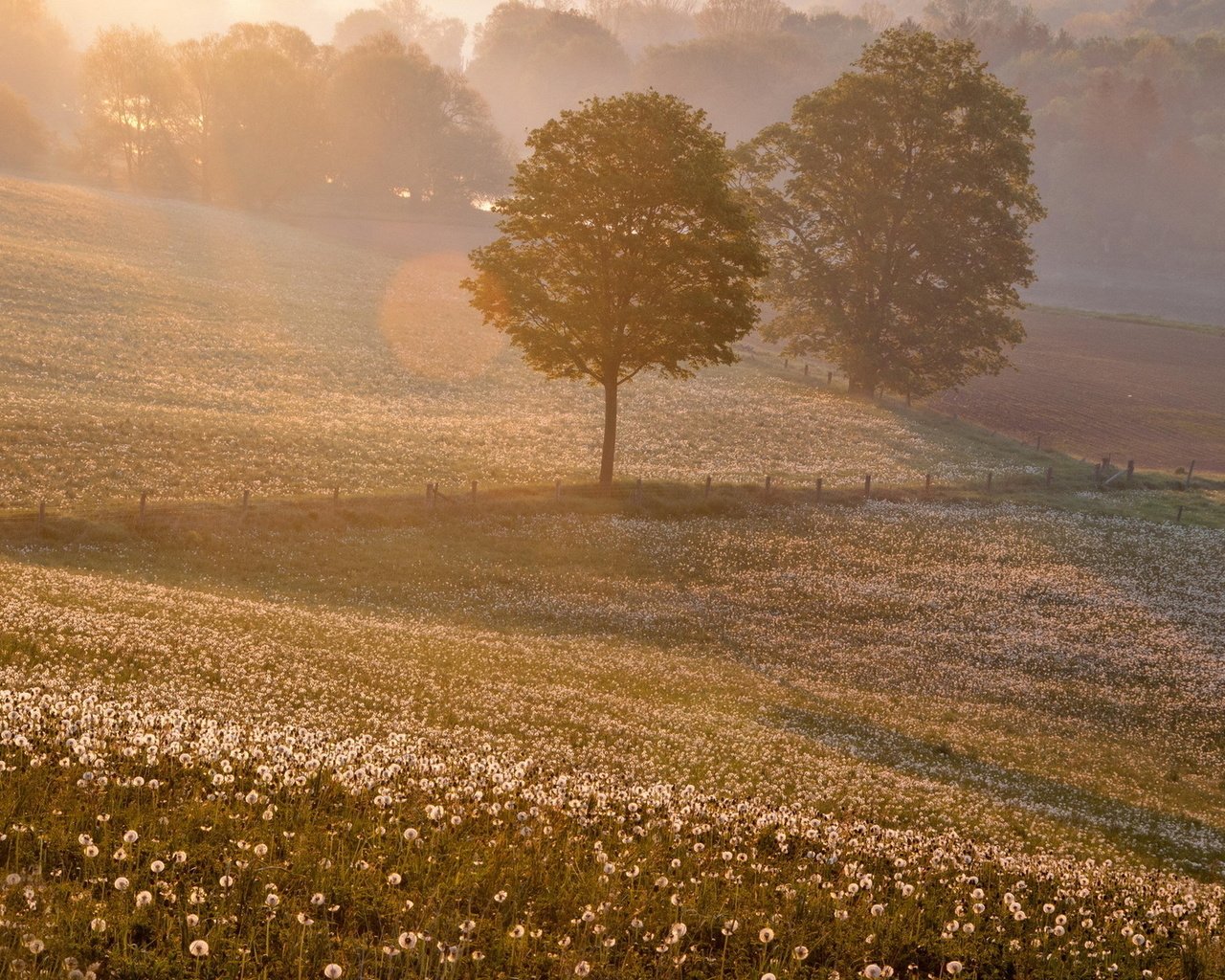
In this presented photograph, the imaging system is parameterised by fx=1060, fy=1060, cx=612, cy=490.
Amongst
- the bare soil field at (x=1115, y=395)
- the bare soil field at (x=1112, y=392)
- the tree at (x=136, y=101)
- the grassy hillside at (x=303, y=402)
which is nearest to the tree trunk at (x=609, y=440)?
the grassy hillside at (x=303, y=402)

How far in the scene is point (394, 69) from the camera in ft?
525

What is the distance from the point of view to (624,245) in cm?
4581

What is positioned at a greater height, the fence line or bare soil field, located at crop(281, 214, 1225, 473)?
bare soil field, located at crop(281, 214, 1225, 473)

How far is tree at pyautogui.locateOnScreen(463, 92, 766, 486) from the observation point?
44.3 metres

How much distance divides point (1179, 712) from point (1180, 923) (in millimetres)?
19356

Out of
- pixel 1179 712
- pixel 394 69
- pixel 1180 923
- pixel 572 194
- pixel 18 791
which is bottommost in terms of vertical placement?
pixel 1179 712

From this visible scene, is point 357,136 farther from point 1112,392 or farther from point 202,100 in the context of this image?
point 1112,392

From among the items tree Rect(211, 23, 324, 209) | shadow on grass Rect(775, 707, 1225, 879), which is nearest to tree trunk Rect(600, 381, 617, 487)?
shadow on grass Rect(775, 707, 1225, 879)

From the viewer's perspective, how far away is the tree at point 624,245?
44.3 meters

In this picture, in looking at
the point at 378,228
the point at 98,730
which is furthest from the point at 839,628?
the point at 378,228

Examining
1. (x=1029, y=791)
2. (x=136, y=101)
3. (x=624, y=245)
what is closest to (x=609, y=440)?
(x=624, y=245)

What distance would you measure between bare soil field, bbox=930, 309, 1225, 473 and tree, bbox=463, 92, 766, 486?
3873 centimetres

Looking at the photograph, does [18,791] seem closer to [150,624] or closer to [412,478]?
[150,624]

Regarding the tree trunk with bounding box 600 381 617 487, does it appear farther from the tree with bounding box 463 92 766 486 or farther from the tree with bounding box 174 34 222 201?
the tree with bounding box 174 34 222 201
